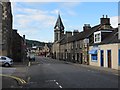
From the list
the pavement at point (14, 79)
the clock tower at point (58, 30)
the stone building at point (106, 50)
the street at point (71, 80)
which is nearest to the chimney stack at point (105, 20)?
the stone building at point (106, 50)

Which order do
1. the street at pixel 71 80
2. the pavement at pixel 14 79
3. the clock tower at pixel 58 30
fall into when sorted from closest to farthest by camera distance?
1. the street at pixel 71 80
2. the pavement at pixel 14 79
3. the clock tower at pixel 58 30

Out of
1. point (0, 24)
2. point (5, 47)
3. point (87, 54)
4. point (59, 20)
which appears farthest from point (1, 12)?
point (59, 20)

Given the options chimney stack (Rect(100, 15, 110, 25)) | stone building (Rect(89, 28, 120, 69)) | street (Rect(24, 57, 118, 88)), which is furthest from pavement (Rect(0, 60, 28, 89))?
chimney stack (Rect(100, 15, 110, 25))

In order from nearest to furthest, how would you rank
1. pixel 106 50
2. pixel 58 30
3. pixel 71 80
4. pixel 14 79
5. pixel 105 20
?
pixel 71 80 < pixel 14 79 < pixel 106 50 < pixel 105 20 < pixel 58 30

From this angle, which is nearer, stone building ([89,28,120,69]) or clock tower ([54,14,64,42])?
stone building ([89,28,120,69])

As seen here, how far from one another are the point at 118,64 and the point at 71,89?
24.9 m

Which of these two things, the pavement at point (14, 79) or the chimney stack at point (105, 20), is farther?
the chimney stack at point (105, 20)

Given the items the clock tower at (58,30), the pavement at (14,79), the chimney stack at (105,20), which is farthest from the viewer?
the clock tower at (58,30)

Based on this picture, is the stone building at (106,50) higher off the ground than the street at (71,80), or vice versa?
the stone building at (106,50)

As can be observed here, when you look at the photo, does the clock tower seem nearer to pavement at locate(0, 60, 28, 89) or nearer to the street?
pavement at locate(0, 60, 28, 89)

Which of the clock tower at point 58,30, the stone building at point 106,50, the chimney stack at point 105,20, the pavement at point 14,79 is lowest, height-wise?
the pavement at point 14,79

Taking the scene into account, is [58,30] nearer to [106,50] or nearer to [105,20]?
[105,20]

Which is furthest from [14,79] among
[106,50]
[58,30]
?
[58,30]

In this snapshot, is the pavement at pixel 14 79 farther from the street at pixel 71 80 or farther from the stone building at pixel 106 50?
the stone building at pixel 106 50
